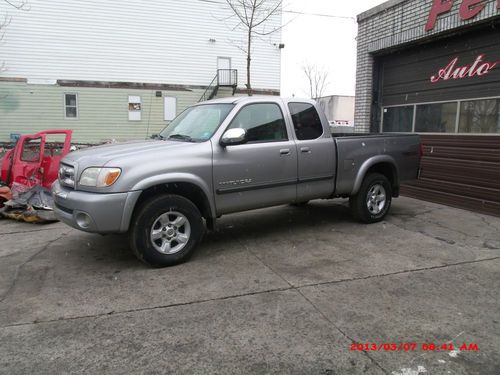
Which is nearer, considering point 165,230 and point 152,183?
point 152,183

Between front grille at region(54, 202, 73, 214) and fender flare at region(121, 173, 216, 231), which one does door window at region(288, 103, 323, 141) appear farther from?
front grille at region(54, 202, 73, 214)

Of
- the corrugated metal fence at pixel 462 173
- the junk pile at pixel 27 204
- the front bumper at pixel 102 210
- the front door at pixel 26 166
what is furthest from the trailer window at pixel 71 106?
the front bumper at pixel 102 210

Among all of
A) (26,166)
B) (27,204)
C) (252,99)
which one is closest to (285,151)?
(252,99)

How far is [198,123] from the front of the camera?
17.6ft

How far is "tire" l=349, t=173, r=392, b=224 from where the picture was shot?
20.7 feet

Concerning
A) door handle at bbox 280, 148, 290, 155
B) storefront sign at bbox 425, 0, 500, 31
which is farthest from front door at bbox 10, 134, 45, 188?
storefront sign at bbox 425, 0, 500, 31

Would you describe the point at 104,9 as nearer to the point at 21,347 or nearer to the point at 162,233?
the point at 162,233

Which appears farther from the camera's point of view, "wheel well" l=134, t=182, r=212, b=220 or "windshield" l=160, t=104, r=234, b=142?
"windshield" l=160, t=104, r=234, b=142

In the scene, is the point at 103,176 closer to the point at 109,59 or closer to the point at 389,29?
the point at 389,29

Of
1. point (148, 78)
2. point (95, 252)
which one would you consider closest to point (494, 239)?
point (95, 252)

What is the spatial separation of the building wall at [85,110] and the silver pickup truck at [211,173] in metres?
18.7

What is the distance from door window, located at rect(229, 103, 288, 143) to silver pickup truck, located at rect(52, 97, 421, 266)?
1 centimetres

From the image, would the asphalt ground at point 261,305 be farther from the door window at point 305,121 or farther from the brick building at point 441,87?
the brick building at point 441,87
